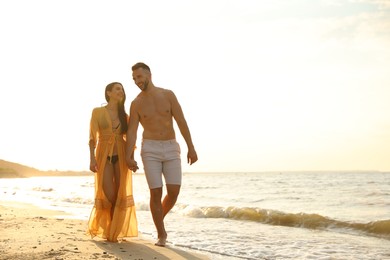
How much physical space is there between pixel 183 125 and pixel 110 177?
1079mm

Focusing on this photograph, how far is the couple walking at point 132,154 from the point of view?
5695mm

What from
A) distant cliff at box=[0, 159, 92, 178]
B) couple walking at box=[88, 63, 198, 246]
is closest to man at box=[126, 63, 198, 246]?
couple walking at box=[88, 63, 198, 246]

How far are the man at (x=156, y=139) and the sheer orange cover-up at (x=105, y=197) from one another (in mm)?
203

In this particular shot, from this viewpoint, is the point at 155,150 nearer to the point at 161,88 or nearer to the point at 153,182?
the point at 153,182

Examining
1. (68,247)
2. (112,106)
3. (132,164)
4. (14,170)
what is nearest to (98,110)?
(112,106)

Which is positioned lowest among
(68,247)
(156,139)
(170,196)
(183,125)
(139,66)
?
(68,247)

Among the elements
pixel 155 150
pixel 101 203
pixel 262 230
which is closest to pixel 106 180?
pixel 101 203

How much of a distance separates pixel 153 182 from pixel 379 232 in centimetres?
511

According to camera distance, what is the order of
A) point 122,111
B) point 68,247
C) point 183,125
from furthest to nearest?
point 122,111, point 183,125, point 68,247

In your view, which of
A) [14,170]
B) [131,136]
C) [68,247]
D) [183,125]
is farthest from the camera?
[14,170]

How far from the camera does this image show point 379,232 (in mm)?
8781

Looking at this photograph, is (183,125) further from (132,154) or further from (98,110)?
(98,110)

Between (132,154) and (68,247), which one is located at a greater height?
(132,154)

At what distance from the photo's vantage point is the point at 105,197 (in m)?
5.82
